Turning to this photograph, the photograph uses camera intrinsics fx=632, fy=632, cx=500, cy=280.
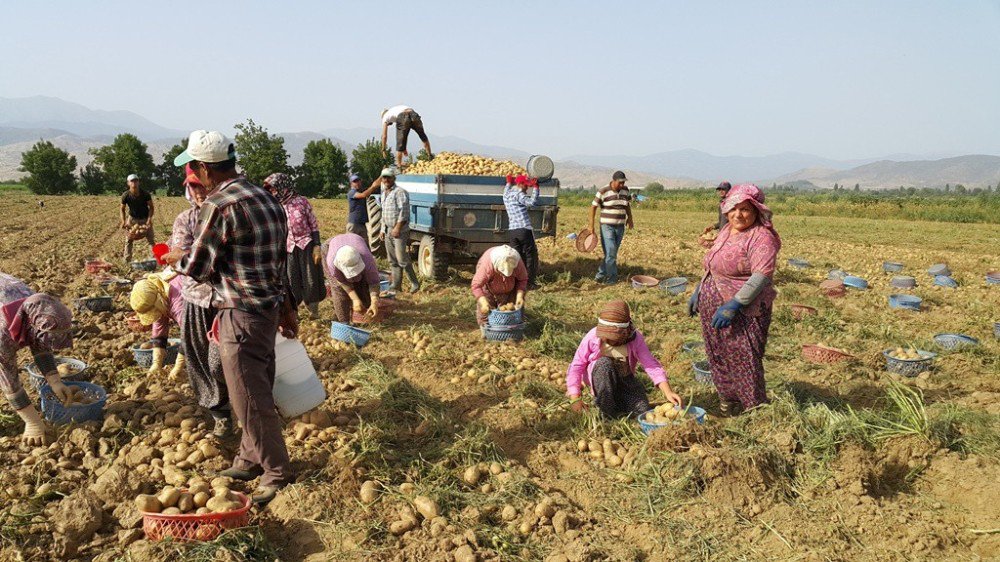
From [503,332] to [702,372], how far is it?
5.89ft

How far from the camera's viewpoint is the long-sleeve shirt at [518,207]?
311 inches

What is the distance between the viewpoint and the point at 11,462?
3.36 meters

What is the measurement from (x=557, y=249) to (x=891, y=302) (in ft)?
19.1

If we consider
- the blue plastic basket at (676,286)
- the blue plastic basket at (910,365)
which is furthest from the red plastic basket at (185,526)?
the blue plastic basket at (676,286)

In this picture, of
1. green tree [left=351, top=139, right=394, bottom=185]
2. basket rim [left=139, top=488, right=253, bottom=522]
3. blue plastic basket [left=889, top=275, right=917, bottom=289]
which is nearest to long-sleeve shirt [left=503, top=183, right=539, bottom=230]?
blue plastic basket [left=889, top=275, right=917, bottom=289]

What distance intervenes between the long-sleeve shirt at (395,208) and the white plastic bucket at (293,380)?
436 cm

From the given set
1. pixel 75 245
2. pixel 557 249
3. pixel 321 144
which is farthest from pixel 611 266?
pixel 321 144

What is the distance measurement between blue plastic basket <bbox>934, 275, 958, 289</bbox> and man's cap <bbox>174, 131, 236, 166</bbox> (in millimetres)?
10122

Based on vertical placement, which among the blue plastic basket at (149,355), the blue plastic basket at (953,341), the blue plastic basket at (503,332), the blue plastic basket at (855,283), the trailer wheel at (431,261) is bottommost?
the blue plastic basket at (953,341)

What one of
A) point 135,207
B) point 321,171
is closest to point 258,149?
point 321,171

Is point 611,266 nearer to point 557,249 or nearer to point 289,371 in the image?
point 557,249

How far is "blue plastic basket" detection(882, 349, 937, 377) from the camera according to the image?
16.7 feet

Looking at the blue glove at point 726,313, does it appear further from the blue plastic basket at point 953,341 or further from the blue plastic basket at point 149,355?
the blue plastic basket at point 149,355

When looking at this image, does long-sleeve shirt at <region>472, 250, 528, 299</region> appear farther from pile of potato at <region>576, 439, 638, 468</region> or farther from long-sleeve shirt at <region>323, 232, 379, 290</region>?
pile of potato at <region>576, 439, 638, 468</region>
